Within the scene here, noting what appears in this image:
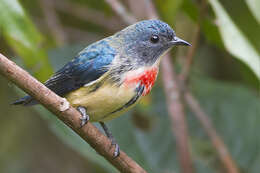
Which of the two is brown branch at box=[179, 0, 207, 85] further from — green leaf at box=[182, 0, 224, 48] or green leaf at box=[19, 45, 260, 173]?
green leaf at box=[19, 45, 260, 173]

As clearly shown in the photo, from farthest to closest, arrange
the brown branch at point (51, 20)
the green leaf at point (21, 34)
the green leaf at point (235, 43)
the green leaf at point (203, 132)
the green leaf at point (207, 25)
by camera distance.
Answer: the brown branch at point (51, 20) → the green leaf at point (203, 132) → the green leaf at point (207, 25) → the green leaf at point (235, 43) → the green leaf at point (21, 34)

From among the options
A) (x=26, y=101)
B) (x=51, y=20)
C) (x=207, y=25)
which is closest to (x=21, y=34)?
(x=26, y=101)

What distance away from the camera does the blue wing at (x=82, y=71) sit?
9.77 feet

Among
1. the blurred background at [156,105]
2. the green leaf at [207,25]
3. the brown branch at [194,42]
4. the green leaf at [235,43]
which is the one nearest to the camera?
the green leaf at [235,43]

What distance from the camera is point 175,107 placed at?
13.1ft

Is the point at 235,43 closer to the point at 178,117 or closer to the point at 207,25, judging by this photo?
the point at 207,25

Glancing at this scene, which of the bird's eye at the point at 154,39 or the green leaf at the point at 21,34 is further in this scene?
the bird's eye at the point at 154,39

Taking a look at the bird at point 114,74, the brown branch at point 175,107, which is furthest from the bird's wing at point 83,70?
the brown branch at point 175,107

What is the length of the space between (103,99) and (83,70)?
13.1 inches

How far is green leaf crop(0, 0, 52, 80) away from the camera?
2705 millimetres

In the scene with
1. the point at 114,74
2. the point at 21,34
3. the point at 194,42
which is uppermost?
the point at 21,34

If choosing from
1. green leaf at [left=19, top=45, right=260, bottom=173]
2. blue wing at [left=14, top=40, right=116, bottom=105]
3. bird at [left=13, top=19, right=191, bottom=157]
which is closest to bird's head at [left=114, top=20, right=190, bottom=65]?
bird at [left=13, top=19, right=191, bottom=157]

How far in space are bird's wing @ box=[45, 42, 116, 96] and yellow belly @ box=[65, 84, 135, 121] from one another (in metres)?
0.10

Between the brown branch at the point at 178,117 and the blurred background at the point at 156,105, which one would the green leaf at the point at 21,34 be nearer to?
the blurred background at the point at 156,105
